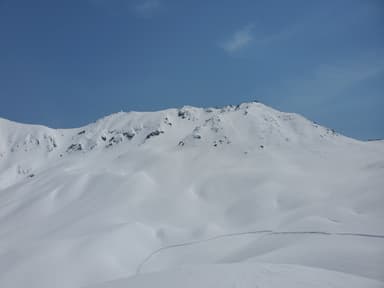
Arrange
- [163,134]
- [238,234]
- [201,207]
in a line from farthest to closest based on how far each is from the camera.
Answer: [163,134]
[201,207]
[238,234]

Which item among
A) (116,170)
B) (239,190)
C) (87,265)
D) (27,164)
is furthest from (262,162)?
(27,164)

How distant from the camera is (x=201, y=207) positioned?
43188 millimetres

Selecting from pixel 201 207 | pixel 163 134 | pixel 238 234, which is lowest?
pixel 238 234

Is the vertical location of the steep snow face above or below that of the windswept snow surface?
above

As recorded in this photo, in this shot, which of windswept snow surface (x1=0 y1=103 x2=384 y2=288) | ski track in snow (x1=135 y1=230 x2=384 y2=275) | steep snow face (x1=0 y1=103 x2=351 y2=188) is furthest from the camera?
steep snow face (x1=0 y1=103 x2=351 y2=188)

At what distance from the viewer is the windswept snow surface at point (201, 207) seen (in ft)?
56.9

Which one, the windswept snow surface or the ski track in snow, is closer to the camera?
the windswept snow surface

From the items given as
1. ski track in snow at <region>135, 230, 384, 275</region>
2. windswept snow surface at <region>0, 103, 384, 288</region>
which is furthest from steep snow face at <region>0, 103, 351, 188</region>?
ski track in snow at <region>135, 230, 384, 275</region>

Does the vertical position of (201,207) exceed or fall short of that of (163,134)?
it falls short

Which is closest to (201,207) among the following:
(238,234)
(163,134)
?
(238,234)

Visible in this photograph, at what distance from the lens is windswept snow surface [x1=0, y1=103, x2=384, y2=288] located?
1735cm

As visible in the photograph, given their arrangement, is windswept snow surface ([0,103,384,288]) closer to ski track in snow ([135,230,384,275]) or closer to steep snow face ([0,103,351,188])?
ski track in snow ([135,230,384,275])

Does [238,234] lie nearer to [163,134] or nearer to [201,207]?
[201,207]

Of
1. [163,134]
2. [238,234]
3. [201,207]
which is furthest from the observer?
[163,134]
